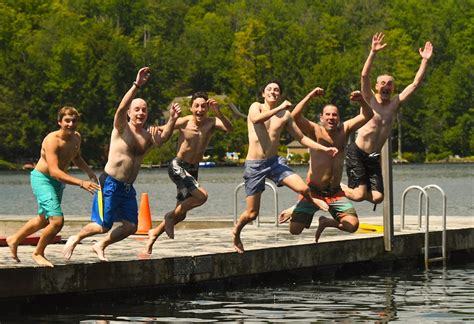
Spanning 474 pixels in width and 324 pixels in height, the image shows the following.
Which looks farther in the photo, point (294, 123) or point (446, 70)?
point (446, 70)

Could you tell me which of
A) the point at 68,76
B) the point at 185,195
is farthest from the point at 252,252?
the point at 68,76

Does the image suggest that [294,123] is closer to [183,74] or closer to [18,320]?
[18,320]

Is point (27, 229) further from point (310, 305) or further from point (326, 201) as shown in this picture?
point (326, 201)

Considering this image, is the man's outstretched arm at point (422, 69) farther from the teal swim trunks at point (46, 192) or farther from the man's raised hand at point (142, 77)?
the teal swim trunks at point (46, 192)

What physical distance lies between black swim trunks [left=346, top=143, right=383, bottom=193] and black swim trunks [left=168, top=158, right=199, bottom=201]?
232 cm

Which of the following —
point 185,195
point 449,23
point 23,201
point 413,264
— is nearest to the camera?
point 185,195

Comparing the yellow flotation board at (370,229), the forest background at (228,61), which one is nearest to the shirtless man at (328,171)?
the yellow flotation board at (370,229)

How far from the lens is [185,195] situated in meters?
18.1

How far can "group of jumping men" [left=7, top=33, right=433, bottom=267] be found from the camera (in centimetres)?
1647

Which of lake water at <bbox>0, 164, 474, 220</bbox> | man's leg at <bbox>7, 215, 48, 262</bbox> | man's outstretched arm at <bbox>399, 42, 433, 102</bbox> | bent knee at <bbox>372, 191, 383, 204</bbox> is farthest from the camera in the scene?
lake water at <bbox>0, 164, 474, 220</bbox>

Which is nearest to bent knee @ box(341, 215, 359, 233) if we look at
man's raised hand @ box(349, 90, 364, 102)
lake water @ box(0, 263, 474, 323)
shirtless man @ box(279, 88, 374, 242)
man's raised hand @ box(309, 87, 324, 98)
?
shirtless man @ box(279, 88, 374, 242)

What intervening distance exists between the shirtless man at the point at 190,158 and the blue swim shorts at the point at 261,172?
627 millimetres

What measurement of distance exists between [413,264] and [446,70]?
13311 centimetres

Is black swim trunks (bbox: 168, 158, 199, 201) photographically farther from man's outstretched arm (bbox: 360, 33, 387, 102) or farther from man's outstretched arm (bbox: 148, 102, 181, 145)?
man's outstretched arm (bbox: 360, 33, 387, 102)
